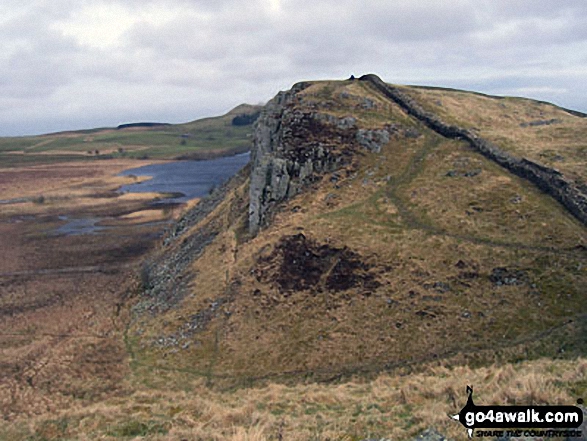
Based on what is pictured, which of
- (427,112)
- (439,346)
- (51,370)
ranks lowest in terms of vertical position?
(51,370)

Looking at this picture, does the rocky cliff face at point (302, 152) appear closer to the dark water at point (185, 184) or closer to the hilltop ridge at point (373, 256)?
the hilltop ridge at point (373, 256)

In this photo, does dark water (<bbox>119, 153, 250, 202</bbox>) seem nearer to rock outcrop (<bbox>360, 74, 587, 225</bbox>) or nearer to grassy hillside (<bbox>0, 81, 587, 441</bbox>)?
rock outcrop (<bbox>360, 74, 587, 225</bbox>)

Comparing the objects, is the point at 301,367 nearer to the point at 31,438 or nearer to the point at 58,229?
the point at 31,438

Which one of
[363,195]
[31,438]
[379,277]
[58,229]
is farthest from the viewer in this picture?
[58,229]

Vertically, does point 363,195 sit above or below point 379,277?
above

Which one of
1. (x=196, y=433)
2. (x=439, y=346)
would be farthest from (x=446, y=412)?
(x=439, y=346)

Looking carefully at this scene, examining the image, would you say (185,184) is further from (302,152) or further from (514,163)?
(514,163)

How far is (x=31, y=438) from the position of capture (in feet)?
69.6

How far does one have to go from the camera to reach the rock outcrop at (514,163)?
42344 millimetres

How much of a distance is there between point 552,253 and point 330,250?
19.8 metres

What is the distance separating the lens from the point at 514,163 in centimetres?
5097

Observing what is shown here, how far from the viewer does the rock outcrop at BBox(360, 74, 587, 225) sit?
1667 inches

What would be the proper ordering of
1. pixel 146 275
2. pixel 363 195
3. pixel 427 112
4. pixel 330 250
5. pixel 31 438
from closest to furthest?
pixel 31 438
pixel 330 250
pixel 363 195
pixel 146 275
pixel 427 112

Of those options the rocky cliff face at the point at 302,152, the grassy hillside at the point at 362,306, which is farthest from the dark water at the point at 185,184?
the grassy hillside at the point at 362,306
